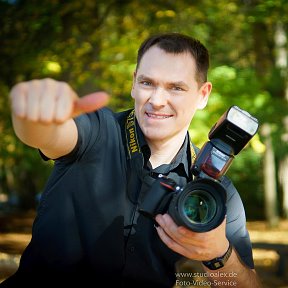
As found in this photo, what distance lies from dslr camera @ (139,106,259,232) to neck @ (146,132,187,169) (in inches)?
5.8

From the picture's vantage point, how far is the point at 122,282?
92.9 inches

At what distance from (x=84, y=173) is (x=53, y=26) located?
522 centimetres

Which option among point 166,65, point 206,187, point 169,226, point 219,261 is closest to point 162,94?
point 166,65

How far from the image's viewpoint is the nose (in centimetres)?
246

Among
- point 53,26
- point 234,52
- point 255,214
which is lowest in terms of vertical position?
point 255,214

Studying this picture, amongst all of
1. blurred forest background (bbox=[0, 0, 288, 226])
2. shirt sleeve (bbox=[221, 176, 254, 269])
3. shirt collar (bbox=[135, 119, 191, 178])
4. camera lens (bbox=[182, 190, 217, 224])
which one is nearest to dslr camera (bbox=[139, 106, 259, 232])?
camera lens (bbox=[182, 190, 217, 224])

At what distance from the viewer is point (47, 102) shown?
152 centimetres

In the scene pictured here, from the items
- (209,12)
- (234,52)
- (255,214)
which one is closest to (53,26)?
(209,12)

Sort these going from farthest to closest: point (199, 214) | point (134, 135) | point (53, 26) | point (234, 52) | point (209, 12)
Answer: point (234, 52) < point (209, 12) < point (53, 26) < point (134, 135) < point (199, 214)

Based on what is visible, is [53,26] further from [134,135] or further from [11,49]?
[134,135]

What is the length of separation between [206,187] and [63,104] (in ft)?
3.04

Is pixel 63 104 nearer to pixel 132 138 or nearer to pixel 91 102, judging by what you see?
pixel 91 102

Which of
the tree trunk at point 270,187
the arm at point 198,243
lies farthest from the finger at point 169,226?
the tree trunk at point 270,187

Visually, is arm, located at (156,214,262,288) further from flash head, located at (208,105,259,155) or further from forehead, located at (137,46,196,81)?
forehead, located at (137,46,196,81)
